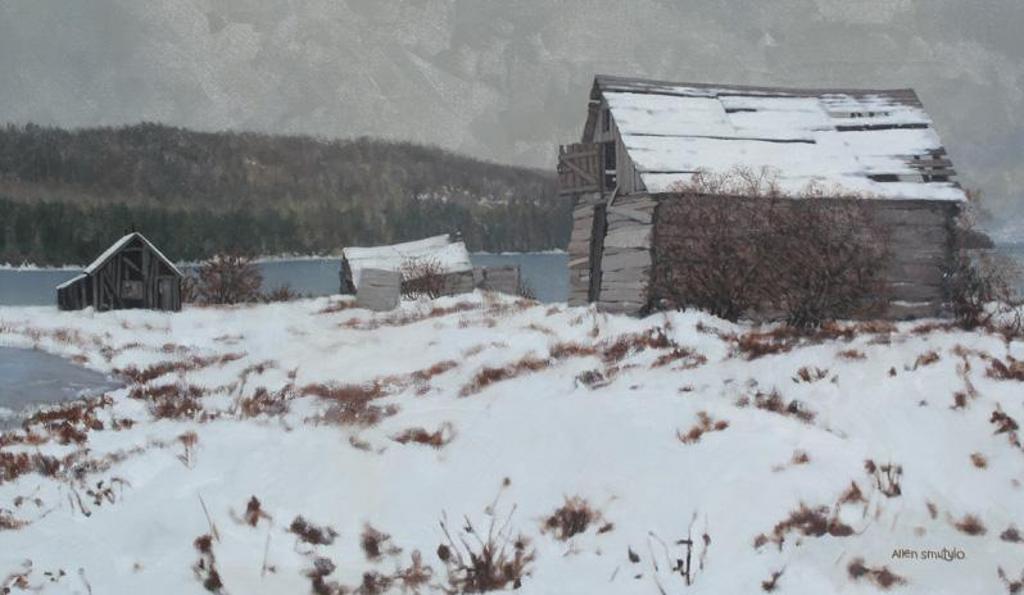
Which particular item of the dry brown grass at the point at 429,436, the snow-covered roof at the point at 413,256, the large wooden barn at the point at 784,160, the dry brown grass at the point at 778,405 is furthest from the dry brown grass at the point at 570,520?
the snow-covered roof at the point at 413,256

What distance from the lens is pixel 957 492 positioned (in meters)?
5.52

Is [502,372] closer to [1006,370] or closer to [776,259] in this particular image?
[776,259]

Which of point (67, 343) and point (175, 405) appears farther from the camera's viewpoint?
point (67, 343)

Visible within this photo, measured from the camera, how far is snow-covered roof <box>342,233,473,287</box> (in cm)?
4194

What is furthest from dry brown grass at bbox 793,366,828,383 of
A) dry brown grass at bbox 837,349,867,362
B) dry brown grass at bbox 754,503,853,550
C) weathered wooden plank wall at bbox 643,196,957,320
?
weathered wooden plank wall at bbox 643,196,957,320

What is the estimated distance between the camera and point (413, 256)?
4269cm

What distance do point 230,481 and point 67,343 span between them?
18.4m

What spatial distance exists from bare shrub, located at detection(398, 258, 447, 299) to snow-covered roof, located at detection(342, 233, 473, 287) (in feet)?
1.76

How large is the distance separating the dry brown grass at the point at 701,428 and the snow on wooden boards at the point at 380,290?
2594 centimetres

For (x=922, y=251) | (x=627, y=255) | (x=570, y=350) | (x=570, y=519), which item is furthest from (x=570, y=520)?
(x=922, y=251)

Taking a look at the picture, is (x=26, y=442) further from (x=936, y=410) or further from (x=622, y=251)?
(x=622, y=251)

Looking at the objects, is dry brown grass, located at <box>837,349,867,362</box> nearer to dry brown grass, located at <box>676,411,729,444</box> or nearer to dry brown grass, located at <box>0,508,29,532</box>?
dry brown grass, located at <box>676,411,729,444</box>

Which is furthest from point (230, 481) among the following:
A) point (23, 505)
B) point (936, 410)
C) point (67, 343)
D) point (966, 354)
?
point (67, 343)

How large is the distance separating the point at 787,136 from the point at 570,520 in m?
17.9
